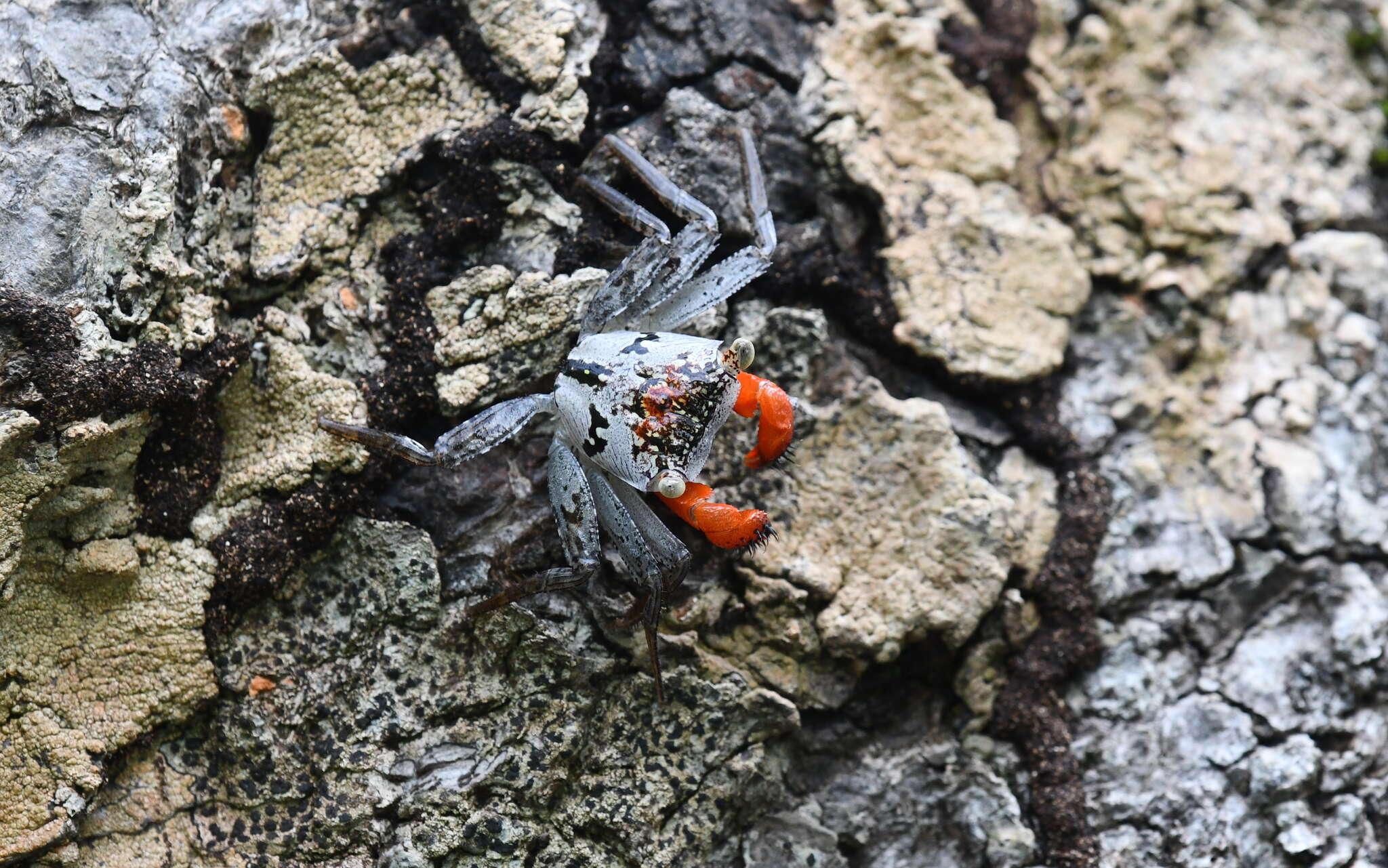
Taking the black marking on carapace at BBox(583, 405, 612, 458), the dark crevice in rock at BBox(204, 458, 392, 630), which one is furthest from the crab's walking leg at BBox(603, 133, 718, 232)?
the dark crevice in rock at BBox(204, 458, 392, 630)

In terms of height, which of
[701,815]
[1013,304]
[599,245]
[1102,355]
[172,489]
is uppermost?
[599,245]

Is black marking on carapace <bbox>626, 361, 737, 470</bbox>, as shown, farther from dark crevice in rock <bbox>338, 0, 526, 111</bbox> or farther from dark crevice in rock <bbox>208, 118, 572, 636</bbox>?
dark crevice in rock <bbox>338, 0, 526, 111</bbox>

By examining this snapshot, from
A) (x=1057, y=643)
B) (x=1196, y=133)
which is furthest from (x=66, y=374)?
(x=1196, y=133)

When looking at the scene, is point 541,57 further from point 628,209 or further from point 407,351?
point 407,351

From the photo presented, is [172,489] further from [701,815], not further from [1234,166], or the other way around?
[1234,166]

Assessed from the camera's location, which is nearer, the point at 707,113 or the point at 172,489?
the point at 172,489

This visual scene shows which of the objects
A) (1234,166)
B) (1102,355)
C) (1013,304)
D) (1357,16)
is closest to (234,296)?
(1013,304)
